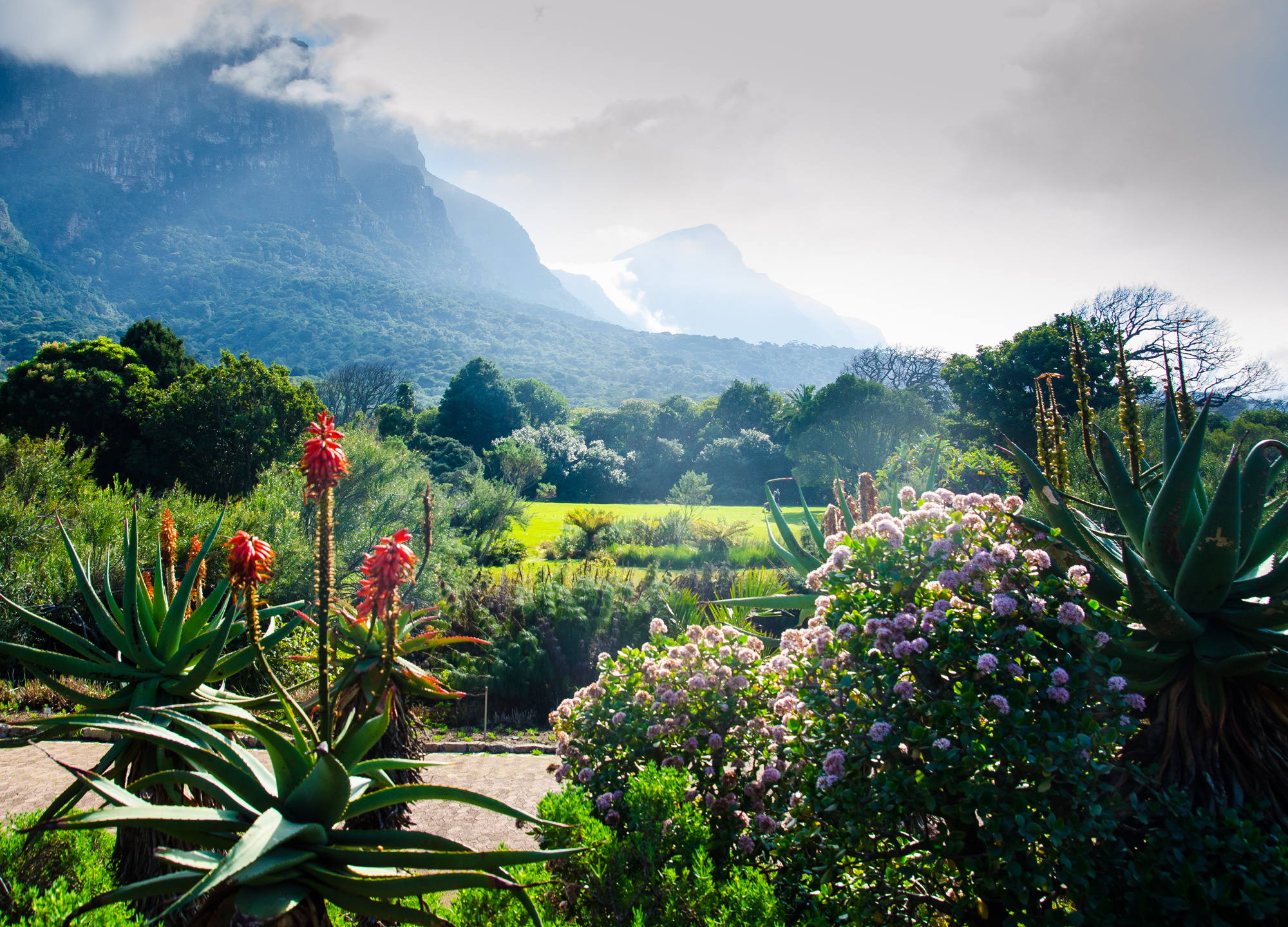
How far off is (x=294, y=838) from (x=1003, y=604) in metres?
2.43

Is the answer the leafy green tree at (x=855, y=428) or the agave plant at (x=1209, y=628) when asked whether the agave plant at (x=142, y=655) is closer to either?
the agave plant at (x=1209, y=628)

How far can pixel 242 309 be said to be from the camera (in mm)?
109750

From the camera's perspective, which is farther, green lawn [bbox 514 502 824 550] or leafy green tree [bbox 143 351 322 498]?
green lawn [bbox 514 502 824 550]

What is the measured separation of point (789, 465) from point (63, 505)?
4499 centimetres

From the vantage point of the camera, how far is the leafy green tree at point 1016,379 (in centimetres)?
2947

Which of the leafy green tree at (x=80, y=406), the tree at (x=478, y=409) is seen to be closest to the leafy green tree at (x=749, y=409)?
the tree at (x=478, y=409)

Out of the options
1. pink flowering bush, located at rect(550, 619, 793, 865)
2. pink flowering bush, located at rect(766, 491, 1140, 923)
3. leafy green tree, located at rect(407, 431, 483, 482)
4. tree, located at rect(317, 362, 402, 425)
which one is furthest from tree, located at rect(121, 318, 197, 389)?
pink flowering bush, located at rect(766, 491, 1140, 923)

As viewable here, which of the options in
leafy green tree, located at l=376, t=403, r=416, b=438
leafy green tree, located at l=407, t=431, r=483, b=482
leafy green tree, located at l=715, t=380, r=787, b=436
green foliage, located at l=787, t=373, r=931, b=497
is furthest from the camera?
leafy green tree, located at l=715, t=380, r=787, b=436

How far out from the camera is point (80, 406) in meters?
23.7

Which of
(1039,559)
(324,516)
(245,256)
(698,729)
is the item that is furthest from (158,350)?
(245,256)

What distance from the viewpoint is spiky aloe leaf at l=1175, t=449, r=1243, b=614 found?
2422mm

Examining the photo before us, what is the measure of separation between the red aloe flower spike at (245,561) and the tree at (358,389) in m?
60.9

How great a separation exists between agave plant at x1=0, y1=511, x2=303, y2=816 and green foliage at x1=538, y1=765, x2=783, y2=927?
4.90 ft

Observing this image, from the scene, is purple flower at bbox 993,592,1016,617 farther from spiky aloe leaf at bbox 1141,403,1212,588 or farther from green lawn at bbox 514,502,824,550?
green lawn at bbox 514,502,824,550
